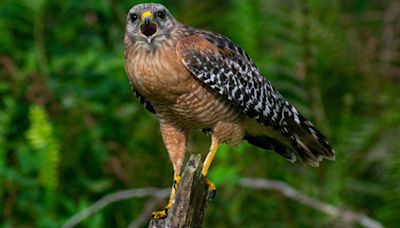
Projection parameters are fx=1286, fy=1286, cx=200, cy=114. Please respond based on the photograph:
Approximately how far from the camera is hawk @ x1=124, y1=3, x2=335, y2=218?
766cm

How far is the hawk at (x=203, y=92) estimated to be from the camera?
7.66m

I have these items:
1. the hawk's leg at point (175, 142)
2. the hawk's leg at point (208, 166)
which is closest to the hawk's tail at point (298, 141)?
the hawk's leg at point (208, 166)

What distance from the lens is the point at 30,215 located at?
1031 centimetres

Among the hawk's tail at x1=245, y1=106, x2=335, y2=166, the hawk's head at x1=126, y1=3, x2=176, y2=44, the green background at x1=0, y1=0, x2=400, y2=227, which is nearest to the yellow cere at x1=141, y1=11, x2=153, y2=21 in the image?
the hawk's head at x1=126, y1=3, x2=176, y2=44

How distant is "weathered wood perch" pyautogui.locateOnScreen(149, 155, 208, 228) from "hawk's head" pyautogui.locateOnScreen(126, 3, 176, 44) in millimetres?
816

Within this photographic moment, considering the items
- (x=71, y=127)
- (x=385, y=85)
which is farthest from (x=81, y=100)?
(x=385, y=85)

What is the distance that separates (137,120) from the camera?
35.8 feet

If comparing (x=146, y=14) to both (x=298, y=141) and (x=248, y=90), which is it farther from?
(x=298, y=141)

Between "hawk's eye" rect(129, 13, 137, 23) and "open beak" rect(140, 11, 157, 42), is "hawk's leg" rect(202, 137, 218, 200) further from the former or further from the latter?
"hawk's eye" rect(129, 13, 137, 23)

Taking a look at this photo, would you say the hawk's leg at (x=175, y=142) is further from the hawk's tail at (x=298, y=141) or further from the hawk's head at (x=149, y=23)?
the hawk's head at (x=149, y=23)

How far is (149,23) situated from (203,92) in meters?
0.55

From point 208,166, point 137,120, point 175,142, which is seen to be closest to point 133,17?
point 175,142

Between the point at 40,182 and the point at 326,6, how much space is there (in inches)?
121

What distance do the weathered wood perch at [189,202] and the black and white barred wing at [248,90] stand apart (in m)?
0.67
